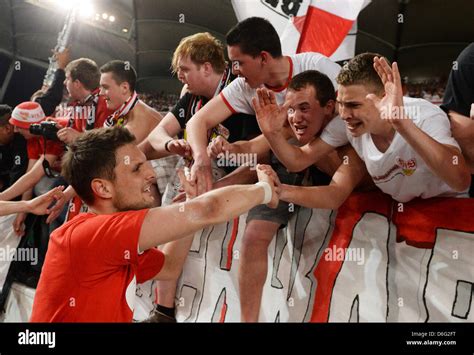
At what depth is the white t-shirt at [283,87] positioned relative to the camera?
1.81 m

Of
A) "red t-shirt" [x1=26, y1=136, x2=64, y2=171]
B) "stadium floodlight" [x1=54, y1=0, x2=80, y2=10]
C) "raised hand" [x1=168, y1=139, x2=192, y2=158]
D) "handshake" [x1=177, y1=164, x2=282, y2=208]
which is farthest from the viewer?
"red t-shirt" [x1=26, y1=136, x2=64, y2=171]

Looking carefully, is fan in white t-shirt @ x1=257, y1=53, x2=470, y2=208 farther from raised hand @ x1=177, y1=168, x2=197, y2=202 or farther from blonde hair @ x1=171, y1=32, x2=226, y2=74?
blonde hair @ x1=171, y1=32, x2=226, y2=74

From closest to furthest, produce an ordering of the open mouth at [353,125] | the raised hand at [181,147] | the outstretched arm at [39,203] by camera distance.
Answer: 1. the open mouth at [353,125]
2. the raised hand at [181,147]
3. the outstretched arm at [39,203]

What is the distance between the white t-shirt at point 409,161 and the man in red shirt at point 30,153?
4.82 ft

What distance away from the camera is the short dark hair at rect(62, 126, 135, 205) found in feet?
4.61

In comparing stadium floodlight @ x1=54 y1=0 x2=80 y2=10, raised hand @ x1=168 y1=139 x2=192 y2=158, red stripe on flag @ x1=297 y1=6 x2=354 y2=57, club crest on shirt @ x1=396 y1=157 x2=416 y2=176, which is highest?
stadium floodlight @ x1=54 y1=0 x2=80 y2=10

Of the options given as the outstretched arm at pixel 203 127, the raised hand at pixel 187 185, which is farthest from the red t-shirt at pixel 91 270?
the outstretched arm at pixel 203 127

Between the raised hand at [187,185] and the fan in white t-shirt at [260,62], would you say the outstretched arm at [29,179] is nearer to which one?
the fan in white t-shirt at [260,62]

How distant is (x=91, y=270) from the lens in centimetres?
133

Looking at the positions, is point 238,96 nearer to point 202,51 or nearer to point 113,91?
point 202,51

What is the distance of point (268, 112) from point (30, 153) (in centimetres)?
135

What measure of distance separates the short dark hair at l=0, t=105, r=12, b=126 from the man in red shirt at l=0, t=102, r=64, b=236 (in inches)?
1.1

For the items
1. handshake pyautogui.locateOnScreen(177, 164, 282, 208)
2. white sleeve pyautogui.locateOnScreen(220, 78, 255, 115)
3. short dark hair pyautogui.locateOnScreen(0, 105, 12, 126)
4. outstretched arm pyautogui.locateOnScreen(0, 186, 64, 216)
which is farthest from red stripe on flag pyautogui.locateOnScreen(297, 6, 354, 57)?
short dark hair pyautogui.locateOnScreen(0, 105, 12, 126)

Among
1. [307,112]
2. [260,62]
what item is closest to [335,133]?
[307,112]
